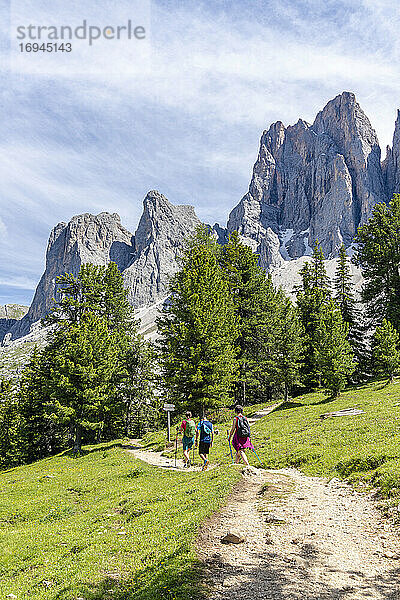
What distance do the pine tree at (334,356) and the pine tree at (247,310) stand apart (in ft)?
21.6

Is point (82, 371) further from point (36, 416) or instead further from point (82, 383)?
point (36, 416)

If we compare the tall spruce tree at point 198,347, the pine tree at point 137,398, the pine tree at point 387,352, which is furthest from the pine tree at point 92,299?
the pine tree at point 387,352

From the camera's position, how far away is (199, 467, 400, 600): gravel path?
7023mm

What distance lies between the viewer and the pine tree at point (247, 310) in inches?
1673

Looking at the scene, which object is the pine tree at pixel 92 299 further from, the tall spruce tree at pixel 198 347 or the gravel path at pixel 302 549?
the gravel path at pixel 302 549

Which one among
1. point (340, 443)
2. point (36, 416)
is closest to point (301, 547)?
point (340, 443)

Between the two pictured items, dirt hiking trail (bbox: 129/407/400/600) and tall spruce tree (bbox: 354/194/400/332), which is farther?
tall spruce tree (bbox: 354/194/400/332)

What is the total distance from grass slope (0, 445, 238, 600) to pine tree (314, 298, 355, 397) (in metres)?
21.9

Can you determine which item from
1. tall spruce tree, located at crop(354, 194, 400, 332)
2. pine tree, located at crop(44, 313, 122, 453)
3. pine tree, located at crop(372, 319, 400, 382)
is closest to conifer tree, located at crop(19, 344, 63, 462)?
pine tree, located at crop(44, 313, 122, 453)

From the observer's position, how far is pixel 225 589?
23.2ft

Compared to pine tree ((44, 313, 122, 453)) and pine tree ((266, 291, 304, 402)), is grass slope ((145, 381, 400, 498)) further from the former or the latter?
pine tree ((44, 313, 122, 453))

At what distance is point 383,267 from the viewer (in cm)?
5088

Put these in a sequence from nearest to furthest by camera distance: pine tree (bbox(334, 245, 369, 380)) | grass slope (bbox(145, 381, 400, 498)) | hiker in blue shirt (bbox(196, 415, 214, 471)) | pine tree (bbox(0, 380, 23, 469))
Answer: grass slope (bbox(145, 381, 400, 498)) → hiker in blue shirt (bbox(196, 415, 214, 471)) → pine tree (bbox(0, 380, 23, 469)) → pine tree (bbox(334, 245, 369, 380))

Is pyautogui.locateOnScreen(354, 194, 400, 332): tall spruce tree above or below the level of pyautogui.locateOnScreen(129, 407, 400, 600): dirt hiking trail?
above
